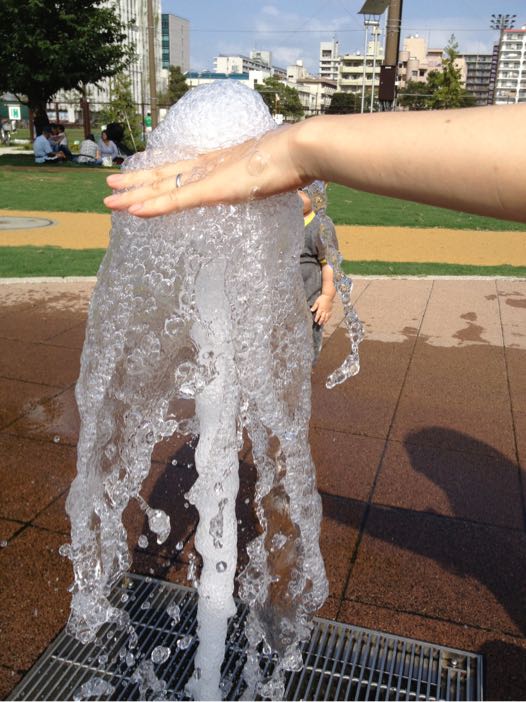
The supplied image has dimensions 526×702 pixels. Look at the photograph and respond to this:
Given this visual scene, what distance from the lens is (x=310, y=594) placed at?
220 centimetres

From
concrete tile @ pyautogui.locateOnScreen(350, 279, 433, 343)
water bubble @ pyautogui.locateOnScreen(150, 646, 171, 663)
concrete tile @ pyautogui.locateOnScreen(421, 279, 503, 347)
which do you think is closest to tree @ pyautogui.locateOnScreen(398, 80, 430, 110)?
concrete tile @ pyautogui.locateOnScreen(421, 279, 503, 347)

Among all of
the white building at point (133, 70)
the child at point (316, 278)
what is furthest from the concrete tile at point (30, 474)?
the white building at point (133, 70)

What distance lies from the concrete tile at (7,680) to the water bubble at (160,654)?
0.41 meters

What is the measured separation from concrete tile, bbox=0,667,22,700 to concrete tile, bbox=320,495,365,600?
1.12m

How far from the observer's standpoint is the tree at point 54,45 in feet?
80.5

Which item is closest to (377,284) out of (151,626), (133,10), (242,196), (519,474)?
(519,474)

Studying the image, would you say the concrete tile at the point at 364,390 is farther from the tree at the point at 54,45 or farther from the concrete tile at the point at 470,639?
the tree at the point at 54,45

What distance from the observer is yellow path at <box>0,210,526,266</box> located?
32.1 feet

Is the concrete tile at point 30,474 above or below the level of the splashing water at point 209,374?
below

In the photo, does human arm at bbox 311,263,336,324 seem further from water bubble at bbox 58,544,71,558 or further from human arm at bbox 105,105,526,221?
human arm at bbox 105,105,526,221

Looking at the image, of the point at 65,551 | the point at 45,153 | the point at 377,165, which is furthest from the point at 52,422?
the point at 45,153

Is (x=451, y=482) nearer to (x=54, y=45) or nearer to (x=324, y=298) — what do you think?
(x=324, y=298)

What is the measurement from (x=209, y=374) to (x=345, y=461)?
206 cm

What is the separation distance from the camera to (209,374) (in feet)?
5.69
